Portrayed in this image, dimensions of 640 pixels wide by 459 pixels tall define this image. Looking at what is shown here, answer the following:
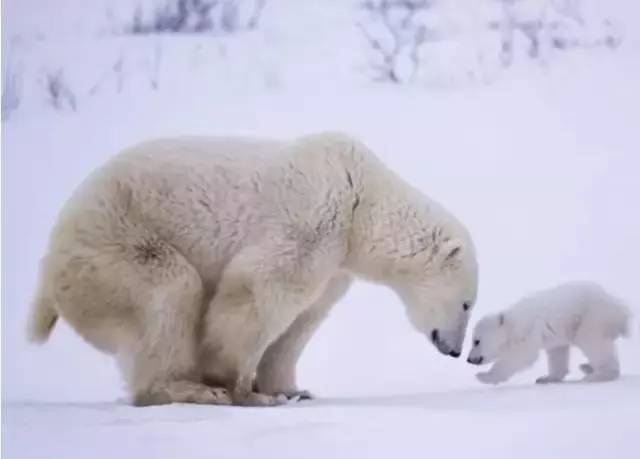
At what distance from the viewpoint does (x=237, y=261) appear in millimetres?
2070

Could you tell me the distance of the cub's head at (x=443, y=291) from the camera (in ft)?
6.87

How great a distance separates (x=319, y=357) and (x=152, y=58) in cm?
71

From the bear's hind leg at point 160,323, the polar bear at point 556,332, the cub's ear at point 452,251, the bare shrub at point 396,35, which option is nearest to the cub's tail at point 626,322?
the polar bear at point 556,332

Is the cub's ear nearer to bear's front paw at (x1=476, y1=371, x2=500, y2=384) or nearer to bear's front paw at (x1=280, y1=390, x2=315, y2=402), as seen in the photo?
bear's front paw at (x1=476, y1=371, x2=500, y2=384)

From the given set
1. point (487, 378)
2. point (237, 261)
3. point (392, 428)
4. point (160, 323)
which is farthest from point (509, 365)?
point (160, 323)

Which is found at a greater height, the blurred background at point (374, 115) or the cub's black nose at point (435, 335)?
the blurred background at point (374, 115)

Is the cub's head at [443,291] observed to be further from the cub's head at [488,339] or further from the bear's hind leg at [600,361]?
the bear's hind leg at [600,361]

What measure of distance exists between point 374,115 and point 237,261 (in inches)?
16.1

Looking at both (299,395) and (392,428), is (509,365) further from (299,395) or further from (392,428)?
(299,395)

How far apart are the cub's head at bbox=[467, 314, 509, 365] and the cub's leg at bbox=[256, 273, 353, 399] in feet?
0.87

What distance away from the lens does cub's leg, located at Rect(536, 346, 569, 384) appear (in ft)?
6.73

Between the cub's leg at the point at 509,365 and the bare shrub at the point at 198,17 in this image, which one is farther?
the bare shrub at the point at 198,17

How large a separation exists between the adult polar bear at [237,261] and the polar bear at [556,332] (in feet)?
0.21

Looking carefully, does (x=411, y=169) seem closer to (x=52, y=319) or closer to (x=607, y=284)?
(x=607, y=284)
